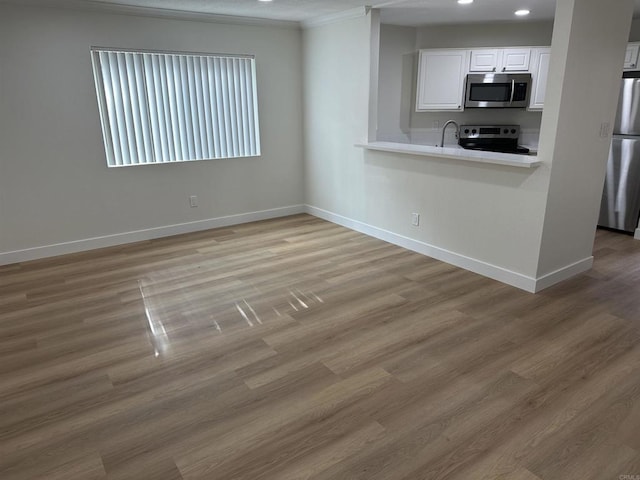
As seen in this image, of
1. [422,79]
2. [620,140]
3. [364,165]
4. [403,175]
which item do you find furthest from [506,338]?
[422,79]

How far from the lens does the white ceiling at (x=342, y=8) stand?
3893 millimetres

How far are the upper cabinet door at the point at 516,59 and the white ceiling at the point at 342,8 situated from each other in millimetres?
367

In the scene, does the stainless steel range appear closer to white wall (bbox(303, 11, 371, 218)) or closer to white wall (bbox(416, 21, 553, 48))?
white wall (bbox(416, 21, 553, 48))

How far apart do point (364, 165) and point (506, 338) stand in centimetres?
258

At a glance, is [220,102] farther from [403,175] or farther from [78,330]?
[78,330]

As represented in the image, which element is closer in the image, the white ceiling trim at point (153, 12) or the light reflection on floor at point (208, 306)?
the light reflection on floor at point (208, 306)

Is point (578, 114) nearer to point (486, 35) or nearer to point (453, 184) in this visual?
point (453, 184)

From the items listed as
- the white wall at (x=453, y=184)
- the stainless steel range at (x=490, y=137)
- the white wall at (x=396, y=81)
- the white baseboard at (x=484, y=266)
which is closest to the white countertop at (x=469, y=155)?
the white wall at (x=453, y=184)

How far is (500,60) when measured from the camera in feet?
16.9

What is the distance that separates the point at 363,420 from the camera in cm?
206

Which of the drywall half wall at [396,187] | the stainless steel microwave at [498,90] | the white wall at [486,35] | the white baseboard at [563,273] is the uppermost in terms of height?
the white wall at [486,35]

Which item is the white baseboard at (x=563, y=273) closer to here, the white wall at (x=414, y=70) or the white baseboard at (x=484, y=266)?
the white baseboard at (x=484, y=266)

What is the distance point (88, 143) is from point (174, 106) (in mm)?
959

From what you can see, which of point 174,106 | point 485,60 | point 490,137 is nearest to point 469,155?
point 485,60
